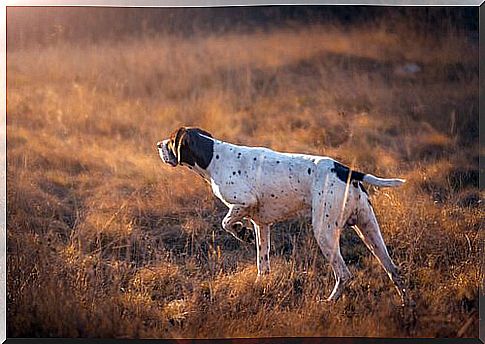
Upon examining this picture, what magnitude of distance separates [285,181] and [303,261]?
1.80 feet

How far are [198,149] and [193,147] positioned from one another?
0.03 meters

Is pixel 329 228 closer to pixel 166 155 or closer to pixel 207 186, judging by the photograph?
pixel 207 186

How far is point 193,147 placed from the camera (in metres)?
7.27

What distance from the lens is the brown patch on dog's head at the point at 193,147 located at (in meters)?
7.26

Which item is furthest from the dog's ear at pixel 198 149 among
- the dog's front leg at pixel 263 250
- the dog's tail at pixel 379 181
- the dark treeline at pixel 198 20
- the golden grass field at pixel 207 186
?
the dog's tail at pixel 379 181

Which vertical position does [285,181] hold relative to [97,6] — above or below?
below

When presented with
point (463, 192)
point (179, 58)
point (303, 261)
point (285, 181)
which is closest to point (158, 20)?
point (179, 58)

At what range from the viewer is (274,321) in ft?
23.7

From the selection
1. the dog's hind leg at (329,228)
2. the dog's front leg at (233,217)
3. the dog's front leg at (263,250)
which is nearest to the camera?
the dog's hind leg at (329,228)

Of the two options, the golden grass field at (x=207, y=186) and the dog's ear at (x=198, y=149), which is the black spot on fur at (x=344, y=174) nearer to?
the golden grass field at (x=207, y=186)

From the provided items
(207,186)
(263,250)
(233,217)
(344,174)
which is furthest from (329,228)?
(207,186)

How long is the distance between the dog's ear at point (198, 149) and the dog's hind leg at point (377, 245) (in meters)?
1.04

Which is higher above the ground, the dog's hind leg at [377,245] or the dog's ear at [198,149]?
the dog's ear at [198,149]

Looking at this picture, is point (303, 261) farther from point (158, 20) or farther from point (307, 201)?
point (158, 20)
